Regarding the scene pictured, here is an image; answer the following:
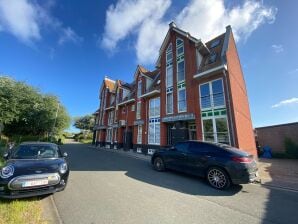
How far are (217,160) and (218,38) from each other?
512 inches

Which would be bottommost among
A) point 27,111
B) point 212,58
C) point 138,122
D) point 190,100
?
point 138,122

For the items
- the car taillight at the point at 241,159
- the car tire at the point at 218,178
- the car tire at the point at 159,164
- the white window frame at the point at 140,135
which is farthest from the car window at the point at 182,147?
the white window frame at the point at 140,135

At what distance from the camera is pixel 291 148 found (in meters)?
15.8

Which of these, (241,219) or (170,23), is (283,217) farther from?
(170,23)

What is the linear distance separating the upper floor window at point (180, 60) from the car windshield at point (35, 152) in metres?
11.7

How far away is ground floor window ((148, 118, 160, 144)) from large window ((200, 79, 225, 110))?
17.6 feet

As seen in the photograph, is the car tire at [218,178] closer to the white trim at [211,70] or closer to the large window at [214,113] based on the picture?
the large window at [214,113]

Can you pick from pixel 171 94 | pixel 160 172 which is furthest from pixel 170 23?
pixel 160 172

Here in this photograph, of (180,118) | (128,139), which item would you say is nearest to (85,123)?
(128,139)

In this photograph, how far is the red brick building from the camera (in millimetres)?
11172

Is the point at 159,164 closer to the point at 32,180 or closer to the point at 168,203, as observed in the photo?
the point at 168,203

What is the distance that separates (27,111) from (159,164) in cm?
2260

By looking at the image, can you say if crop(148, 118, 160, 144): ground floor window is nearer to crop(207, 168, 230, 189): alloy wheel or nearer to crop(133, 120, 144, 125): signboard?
crop(133, 120, 144, 125): signboard

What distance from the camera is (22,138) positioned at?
22.2m
